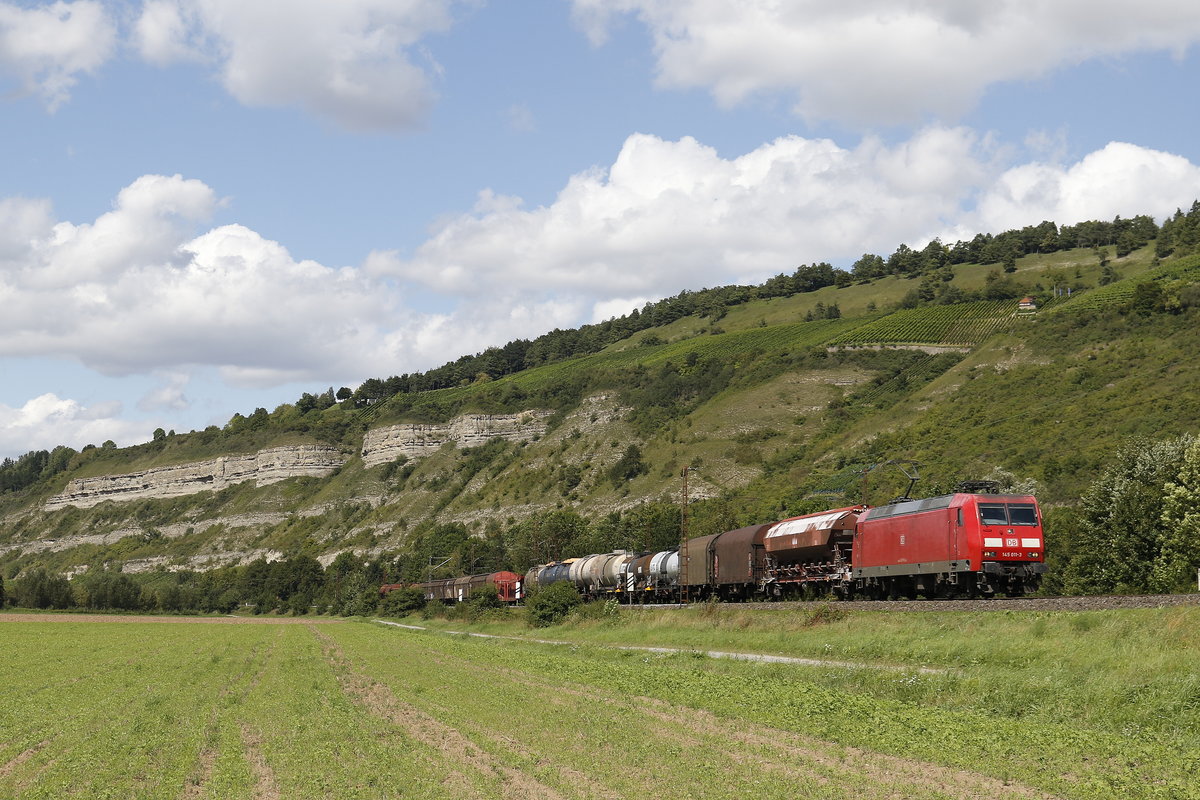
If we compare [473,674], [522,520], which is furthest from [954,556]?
[522,520]

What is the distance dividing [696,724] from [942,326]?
17301 cm

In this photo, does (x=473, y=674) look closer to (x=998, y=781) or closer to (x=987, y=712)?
(x=987, y=712)

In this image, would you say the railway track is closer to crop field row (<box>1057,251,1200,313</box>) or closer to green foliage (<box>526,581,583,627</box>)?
green foliage (<box>526,581,583,627</box>)

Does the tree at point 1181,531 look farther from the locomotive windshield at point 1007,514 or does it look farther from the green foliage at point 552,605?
the green foliage at point 552,605

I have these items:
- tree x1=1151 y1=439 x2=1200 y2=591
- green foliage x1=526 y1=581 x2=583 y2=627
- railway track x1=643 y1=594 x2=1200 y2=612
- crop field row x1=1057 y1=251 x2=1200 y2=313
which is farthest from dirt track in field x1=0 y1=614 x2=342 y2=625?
crop field row x1=1057 y1=251 x2=1200 y2=313

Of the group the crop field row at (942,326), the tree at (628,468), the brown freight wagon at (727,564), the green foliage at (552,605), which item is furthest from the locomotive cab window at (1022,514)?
the crop field row at (942,326)

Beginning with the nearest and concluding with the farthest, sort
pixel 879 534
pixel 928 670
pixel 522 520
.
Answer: pixel 928 670 < pixel 879 534 < pixel 522 520

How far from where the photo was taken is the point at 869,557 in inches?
1706

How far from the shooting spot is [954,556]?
37.0m

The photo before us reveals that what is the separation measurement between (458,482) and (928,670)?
174338mm

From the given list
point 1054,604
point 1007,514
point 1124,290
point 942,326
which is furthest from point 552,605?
point 942,326

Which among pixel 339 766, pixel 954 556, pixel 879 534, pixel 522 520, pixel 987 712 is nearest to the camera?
pixel 339 766

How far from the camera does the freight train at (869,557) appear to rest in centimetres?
3666

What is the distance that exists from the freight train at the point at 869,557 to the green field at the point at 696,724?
532 cm
